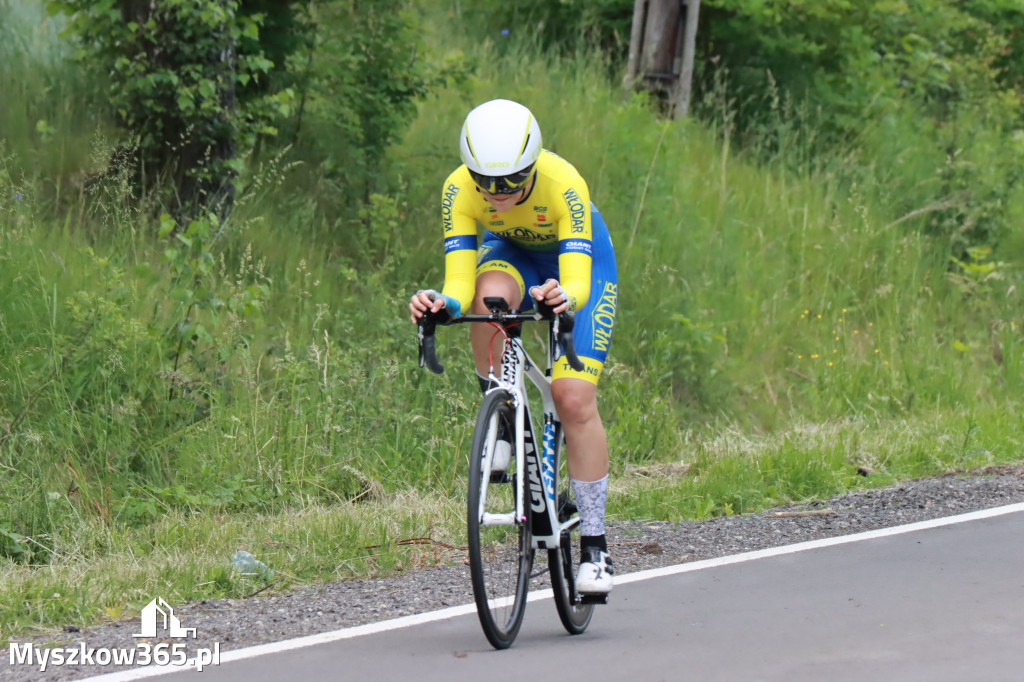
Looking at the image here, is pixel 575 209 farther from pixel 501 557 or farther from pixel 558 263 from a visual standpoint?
pixel 501 557

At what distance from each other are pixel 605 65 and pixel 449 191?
11265 millimetres

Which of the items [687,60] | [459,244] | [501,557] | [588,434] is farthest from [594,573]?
[687,60]

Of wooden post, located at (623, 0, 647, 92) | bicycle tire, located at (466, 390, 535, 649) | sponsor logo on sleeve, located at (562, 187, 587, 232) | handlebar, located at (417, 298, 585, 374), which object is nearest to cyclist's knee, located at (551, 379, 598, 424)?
handlebar, located at (417, 298, 585, 374)

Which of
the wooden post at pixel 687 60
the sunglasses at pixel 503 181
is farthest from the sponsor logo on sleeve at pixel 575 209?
the wooden post at pixel 687 60

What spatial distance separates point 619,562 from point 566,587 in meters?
1.39

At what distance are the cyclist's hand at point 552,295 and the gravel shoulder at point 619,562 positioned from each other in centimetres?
170

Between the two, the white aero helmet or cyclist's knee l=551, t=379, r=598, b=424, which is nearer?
the white aero helmet

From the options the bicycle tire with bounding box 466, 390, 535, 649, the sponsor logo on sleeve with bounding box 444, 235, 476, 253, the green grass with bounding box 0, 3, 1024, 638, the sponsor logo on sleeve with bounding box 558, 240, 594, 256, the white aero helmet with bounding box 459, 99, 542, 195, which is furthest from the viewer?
the green grass with bounding box 0, 3, 1024, 638

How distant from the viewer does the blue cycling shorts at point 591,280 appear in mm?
5457

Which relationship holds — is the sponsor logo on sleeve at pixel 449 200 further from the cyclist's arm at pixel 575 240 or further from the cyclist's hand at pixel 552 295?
the cyclist's hand at pixel 552 295

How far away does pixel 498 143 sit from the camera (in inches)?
197

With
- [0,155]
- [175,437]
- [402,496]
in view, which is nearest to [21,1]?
[0,155]

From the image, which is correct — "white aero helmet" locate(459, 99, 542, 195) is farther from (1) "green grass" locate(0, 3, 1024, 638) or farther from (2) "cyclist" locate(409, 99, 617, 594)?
(1) "green grass" locate(0, 3, 1024, 638)

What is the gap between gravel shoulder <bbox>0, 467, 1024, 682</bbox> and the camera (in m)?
5.27
